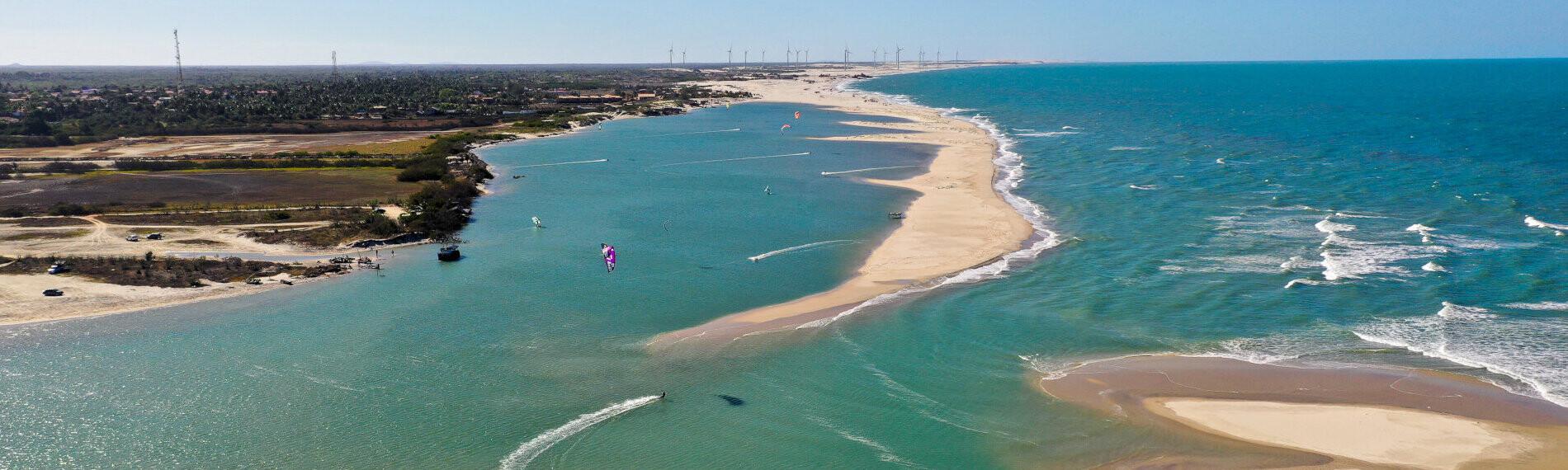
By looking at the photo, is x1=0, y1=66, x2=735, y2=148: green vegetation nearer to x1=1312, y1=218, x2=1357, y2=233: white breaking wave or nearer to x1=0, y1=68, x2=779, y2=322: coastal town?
x1=0, y1=68, x2=779, y2=322: coastal town

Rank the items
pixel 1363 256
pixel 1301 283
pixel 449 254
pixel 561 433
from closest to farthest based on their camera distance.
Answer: pixel 561 433 < pixel 1301 283 < pixel 1363 256 < pixel 449 254

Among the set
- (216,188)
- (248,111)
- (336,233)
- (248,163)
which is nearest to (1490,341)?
(336,233)

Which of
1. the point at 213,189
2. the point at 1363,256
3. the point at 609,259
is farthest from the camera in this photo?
the point at 213,189

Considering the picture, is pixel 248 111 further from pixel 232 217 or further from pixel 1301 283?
pixel 1301 283

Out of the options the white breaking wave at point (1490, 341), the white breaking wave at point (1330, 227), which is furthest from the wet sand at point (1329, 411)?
the white breaking wave at point (1330, 227)

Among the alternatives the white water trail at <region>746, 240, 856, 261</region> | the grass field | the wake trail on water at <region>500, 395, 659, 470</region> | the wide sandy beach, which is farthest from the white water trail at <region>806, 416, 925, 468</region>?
the grass field

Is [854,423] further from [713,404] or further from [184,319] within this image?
[184,319]

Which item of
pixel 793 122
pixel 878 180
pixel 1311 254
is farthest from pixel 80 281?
pixel 793 122
